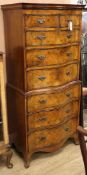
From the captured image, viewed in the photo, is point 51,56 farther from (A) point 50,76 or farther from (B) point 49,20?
(B) point 49,20

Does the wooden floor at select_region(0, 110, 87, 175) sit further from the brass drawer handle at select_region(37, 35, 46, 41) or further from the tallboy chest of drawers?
the brass drawer handle at select_region(37, 35, 46, 41)

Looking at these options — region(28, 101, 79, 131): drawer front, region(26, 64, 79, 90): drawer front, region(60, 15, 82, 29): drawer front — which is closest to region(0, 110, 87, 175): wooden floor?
region(28, 101, 79, 131): drawer front

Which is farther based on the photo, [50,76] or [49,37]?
[50,76]

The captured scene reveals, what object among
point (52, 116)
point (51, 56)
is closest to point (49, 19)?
point (51, 56)

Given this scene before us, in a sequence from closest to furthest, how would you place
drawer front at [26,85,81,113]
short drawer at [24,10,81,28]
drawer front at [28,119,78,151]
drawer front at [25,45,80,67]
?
1. short drawer at [24,10,81,28]
2. drawer front at [25,45,80,67]
3. drawer front at [26,85,81,113]
4. drawer front at [28,119,78,151]

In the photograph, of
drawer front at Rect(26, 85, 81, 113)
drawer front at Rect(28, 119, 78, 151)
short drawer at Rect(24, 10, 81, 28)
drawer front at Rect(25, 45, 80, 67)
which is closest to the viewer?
short drawer at Rect(24, 10, 81, 28)

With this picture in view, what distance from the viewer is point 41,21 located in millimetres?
2039

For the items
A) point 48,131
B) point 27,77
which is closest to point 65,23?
point 27,77

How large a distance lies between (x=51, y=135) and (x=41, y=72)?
659mm

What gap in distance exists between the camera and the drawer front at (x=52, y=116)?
2.27 m

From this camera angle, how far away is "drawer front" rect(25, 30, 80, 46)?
6.70 feet

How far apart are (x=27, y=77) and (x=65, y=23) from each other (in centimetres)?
60

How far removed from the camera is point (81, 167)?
7.70 feet

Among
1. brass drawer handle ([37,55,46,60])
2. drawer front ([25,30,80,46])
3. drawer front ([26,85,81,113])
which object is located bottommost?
drawer front ([26,85,81,113])
